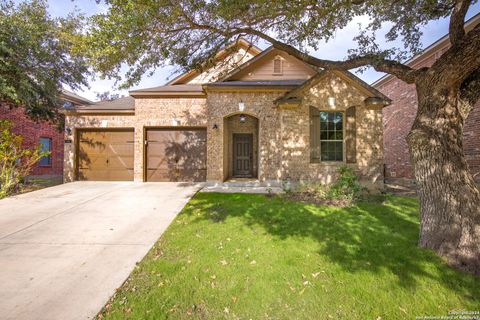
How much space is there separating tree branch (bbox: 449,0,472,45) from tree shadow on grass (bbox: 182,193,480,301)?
12.7ft

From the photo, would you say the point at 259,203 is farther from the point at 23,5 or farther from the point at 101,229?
the point at 23,5

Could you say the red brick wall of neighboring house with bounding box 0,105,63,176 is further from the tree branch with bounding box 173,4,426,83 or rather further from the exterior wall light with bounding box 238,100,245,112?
the tree branch with bounding box 173,4,426,83

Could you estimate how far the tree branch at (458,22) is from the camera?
13.2ft

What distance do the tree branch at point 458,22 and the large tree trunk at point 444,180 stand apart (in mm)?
986

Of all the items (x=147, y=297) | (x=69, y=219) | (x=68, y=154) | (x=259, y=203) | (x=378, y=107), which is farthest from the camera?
(x=68, y=154)

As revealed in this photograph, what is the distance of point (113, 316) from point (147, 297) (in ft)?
1.33

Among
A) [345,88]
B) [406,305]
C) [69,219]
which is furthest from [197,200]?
[345,88]

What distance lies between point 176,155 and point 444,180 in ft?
32.0

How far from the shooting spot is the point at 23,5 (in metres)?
9.49

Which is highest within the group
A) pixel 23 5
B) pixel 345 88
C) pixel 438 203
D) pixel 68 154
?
pixel 23 5

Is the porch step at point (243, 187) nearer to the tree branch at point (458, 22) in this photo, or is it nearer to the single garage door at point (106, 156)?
the single garage door at point (106, 156)

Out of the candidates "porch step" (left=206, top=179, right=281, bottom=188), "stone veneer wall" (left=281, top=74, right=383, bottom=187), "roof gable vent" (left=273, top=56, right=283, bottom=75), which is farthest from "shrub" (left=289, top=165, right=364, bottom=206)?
"roof gable vent" (left=273, top=56, right=283, bottom=75)

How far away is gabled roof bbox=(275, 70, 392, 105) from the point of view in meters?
8.90

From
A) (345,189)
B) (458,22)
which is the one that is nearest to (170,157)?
(345,189)
